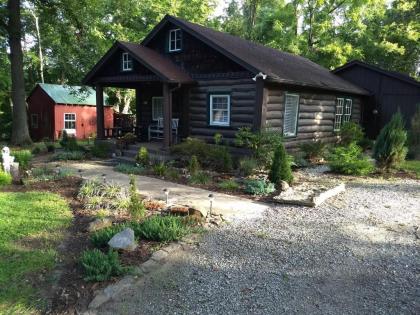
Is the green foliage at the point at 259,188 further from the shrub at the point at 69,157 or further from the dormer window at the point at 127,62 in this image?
the dormer window at the point at 127,62

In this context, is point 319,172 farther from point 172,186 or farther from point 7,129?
point 7,129

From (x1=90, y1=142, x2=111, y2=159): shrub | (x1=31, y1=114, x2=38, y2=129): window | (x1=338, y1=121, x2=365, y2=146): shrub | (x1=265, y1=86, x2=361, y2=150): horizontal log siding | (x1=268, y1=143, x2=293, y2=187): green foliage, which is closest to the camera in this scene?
(x1=268, y1=143, x2=293, y2=187): green foliage

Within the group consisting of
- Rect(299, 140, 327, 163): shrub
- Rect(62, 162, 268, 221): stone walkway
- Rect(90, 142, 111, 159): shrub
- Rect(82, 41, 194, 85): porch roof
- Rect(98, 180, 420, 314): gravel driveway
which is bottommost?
Rect(98, 180, 420, 314): gravel driveway

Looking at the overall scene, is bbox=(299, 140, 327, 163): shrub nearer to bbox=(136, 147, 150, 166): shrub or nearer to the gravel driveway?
bbox=(136, 147, 150, 166): shrub

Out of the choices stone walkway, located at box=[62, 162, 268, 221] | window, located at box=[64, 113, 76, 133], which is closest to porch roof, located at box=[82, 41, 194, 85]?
stone walkway, located at box=[62, 162, 268, 221]

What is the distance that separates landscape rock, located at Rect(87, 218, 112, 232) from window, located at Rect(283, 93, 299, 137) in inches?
362

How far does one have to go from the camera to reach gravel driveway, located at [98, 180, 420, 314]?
410 centimetres

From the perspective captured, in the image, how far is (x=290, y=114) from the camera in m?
14.4

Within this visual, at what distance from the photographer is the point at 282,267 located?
197 inches

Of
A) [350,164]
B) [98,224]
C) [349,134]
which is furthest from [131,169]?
Result: [349,134]

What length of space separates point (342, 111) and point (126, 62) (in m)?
10.8

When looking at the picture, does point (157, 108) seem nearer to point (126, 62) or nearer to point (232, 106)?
point (126, 62)

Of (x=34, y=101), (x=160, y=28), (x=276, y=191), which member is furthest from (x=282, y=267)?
(x=34, y=101)

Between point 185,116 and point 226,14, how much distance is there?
90.1 feet
